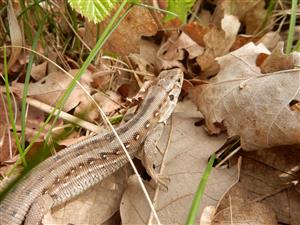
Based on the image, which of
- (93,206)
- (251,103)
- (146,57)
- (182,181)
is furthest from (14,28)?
(251,103)

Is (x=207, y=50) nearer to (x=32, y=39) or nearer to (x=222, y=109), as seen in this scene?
(x=222, y=109)

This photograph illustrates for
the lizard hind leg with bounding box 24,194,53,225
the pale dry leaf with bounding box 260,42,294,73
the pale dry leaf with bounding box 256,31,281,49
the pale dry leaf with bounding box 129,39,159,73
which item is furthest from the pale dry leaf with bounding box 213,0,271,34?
the lizard hind leg with bounding box 24,194,53,225

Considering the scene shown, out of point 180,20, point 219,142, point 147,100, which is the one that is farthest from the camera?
point 180,20

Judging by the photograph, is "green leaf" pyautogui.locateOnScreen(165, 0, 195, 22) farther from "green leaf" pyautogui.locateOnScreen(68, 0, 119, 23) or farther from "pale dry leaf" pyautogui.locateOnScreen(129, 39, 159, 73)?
"green leaf" pyautogui.locateOnScreen(68, 0, 119, 23)

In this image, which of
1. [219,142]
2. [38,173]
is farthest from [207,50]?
[38,173]

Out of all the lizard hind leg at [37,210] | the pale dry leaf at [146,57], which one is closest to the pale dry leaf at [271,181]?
the lizard hind leg at [37,210]

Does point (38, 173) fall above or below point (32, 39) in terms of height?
below

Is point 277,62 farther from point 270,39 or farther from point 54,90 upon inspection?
point 54,90
